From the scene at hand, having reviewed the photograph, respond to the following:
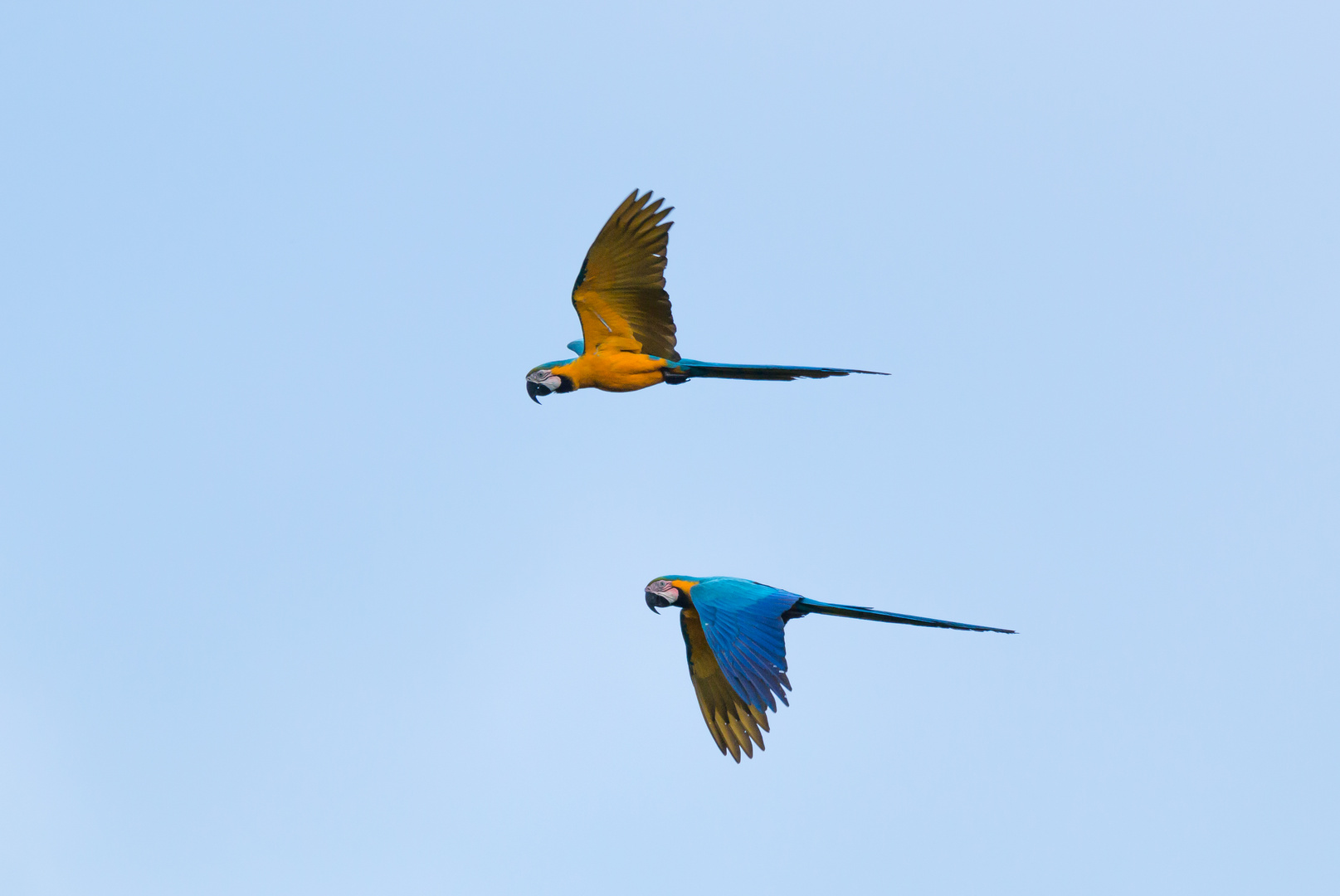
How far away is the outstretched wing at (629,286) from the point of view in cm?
1380

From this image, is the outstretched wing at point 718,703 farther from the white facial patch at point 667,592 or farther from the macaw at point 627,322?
the macaw at point 627,322

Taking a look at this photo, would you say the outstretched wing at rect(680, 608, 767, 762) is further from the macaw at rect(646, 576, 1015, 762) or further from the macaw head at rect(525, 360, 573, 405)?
the macaw head at rect(525, 360, 573, 405)

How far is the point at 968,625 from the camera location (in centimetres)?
1230

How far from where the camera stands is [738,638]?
12.2 meters

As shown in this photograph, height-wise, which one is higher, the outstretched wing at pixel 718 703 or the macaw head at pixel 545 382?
the macaw head at pixel 545 382

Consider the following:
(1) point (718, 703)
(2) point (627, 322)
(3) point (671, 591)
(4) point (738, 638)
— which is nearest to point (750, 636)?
(4) point (738, 638)

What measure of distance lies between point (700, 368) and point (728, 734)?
337 cm

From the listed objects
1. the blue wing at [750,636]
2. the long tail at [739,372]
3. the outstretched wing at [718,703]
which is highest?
the long tail at [739,372]

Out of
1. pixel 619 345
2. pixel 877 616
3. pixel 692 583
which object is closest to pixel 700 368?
pixel 619 345

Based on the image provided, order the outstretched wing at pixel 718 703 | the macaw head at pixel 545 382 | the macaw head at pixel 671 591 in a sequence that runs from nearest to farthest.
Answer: the outstretched wing at pixel 718 703
the macaw head at pixel 671 591
the macaw head at pixel 545 382

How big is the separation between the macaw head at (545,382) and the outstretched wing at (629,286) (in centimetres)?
41

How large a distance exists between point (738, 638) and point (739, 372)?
2718 mm

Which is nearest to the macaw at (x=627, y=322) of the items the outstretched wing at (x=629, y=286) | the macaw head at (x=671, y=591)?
the outstretched wing at (x=629, y=286)

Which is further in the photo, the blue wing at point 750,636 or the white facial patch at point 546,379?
the white facial patch at point 546,379
